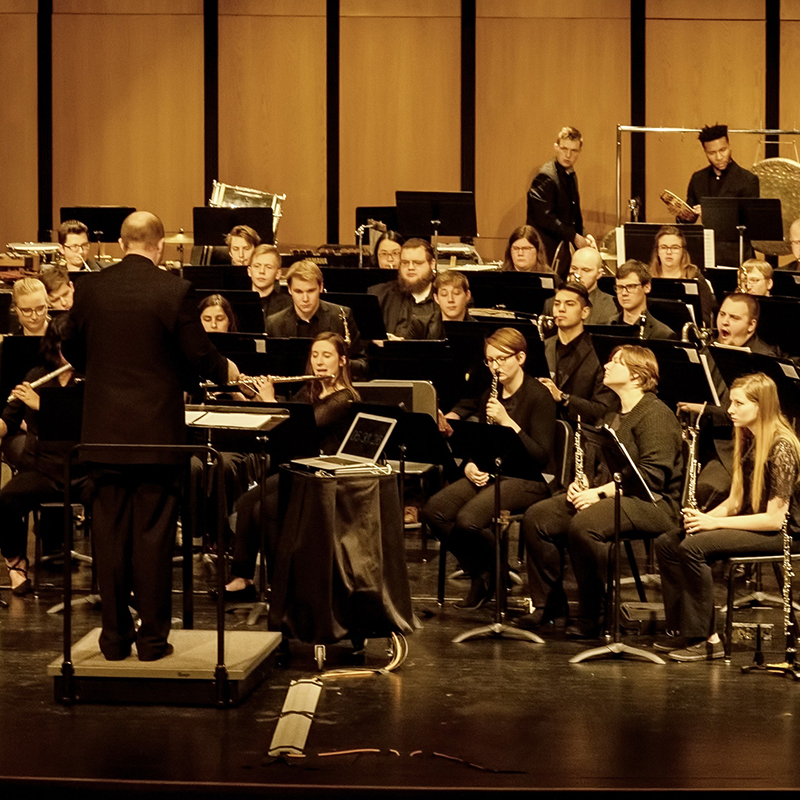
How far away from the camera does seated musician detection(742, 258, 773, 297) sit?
7750mm

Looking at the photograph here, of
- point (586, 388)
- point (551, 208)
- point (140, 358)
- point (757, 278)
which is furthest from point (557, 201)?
point (140, 358)

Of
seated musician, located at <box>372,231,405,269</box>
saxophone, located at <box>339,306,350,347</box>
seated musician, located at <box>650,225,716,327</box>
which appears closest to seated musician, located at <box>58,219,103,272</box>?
seated musician, located at <box>372,231,405,269</box>

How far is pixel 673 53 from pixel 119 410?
8.83 metres

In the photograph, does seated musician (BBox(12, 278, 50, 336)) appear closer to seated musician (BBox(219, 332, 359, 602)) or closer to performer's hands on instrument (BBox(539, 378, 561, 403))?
seated musician (BBox(219, 332, 359, 602))

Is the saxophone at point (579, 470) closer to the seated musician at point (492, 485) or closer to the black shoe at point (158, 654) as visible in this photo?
the seated musician at point (492, 485)

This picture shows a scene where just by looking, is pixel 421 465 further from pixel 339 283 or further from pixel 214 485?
pixel 339 283

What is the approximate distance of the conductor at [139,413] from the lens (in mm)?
4582

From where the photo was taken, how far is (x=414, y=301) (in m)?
8.07

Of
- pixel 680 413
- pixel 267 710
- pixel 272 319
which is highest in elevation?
pixel 272 319

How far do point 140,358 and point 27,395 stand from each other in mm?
1731

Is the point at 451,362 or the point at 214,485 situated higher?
the point at 451,362

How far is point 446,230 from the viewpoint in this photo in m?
9.67

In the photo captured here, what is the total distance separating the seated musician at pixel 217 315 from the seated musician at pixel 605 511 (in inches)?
82.0

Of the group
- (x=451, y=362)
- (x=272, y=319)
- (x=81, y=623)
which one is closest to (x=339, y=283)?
(x=272, y=319)
